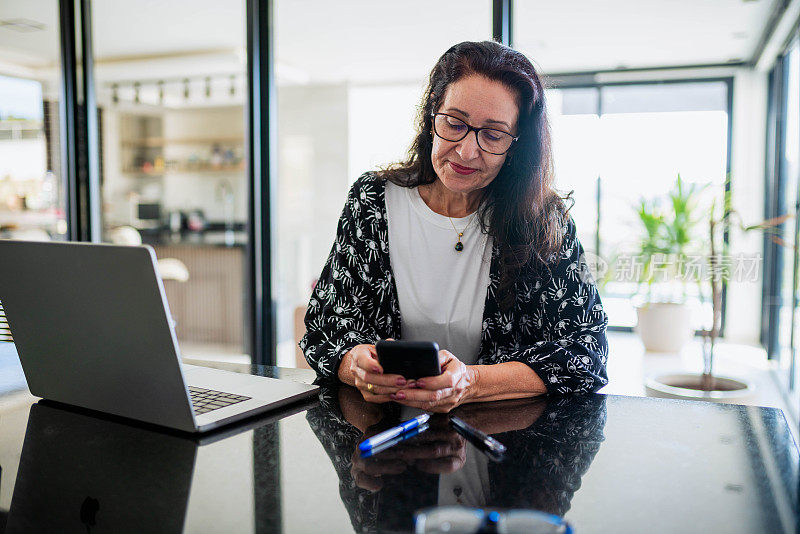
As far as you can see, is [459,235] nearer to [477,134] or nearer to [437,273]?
[437,273]

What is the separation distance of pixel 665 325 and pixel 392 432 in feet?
15.2

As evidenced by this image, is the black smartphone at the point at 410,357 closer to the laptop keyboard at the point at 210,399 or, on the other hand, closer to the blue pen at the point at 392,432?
the blue pen at the point at 392,432

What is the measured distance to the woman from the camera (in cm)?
123

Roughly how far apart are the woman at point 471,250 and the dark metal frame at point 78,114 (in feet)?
7.18

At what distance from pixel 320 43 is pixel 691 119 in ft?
13.2

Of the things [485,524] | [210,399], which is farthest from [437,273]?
[485,524]

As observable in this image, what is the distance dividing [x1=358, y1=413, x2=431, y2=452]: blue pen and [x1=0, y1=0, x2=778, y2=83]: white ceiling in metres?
1.66

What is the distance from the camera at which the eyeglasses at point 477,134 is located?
129 cm

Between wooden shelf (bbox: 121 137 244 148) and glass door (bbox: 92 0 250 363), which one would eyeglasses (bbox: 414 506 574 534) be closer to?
glass door (bbox: 92 0 250 363)

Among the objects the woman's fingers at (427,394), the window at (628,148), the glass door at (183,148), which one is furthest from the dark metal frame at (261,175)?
the window at (628,148)

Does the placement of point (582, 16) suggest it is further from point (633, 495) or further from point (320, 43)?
point (633, 495)

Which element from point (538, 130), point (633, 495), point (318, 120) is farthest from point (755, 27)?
point (633, 495)

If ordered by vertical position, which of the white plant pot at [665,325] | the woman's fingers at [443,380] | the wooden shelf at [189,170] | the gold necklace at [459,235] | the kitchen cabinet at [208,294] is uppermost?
the wooden shelf at [189,170]

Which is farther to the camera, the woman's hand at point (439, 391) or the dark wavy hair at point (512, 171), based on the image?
the dark wavy hair at point (512, 171)
